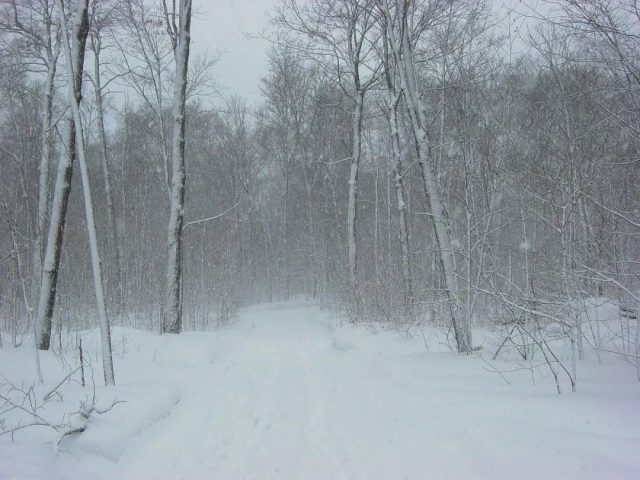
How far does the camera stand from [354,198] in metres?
15.2

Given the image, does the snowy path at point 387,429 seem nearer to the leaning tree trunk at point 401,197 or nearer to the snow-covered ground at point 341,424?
the snow-covered ground at point 341,424

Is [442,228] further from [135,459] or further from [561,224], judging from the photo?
[135,459]

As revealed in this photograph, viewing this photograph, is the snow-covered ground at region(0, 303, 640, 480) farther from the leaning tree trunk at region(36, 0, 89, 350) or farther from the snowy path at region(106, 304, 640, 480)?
the leaning tree trunk at region(36, 0, 89, 350)

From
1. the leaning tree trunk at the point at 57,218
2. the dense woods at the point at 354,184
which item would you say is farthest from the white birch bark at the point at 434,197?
the leaning tree trunk at the point at 57,218

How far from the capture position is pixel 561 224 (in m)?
5.88

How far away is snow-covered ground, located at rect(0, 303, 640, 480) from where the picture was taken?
3.37m

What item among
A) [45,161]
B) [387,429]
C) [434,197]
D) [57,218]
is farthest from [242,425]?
[45,161]

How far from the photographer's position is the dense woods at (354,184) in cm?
640

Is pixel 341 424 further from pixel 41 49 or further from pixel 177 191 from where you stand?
pixel 41 49

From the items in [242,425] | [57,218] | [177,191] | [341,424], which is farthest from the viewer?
[177,191]

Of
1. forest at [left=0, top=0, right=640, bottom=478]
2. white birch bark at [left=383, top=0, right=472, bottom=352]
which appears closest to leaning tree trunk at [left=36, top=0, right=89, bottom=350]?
forest at [left=0, top=0, right=640, bottom=478]

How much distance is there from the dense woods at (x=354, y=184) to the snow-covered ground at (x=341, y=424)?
27.8 inches

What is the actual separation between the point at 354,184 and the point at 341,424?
11.1 m

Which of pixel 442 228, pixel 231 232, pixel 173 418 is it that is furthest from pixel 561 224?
pixel 231 232
